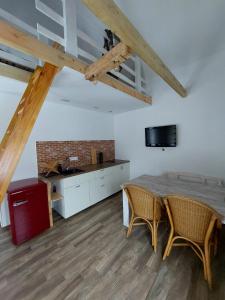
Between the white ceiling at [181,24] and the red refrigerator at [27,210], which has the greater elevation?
the white ceiling at [181,24]

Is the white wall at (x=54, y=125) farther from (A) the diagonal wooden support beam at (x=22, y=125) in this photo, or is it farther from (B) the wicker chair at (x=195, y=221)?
(B) the wicker chair at (x=195, y=221)

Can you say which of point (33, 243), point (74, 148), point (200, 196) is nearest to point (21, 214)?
point (33, 243)

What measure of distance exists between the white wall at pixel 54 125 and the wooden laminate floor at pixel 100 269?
1241mm

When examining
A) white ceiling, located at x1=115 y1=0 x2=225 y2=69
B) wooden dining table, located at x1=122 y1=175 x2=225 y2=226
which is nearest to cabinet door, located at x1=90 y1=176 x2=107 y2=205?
wooden dining table, located at x1=122 y1=175 x2=225 y2=226

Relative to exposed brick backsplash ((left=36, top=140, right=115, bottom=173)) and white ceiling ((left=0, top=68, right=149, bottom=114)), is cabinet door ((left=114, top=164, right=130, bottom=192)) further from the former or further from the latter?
white ceiling ((left=0, top=68, right=149, bottom=114))

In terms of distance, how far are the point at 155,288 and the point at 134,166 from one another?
2.92 metres

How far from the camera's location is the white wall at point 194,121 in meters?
2.74

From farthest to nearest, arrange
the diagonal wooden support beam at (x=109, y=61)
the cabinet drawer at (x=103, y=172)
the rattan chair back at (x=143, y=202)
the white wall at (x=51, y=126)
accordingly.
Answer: the cabinet drawer at (x=103, y=172), the white wall at (x=51, y=126), the rattan chair back at (x=143, y=202), the diagonal wooden support beam at (x=109, y=61)

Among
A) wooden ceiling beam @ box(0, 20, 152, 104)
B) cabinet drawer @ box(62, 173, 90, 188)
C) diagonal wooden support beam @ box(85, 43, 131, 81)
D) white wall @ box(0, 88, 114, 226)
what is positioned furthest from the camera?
cabinet drawer @ box(62, 173, 90, 188)

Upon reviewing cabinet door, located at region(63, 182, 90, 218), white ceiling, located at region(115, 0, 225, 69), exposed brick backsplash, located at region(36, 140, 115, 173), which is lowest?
cabinet door, located at region(63, 182, 90, 218)

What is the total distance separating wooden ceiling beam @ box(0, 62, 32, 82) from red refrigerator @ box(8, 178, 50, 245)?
5.16 ft

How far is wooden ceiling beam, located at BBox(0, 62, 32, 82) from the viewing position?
185cm

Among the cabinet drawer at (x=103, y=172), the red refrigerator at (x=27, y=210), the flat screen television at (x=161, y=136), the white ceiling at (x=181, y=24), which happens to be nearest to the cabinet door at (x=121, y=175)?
the cabinet drawer at (x=103, y=172)

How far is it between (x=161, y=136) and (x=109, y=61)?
223 cm
